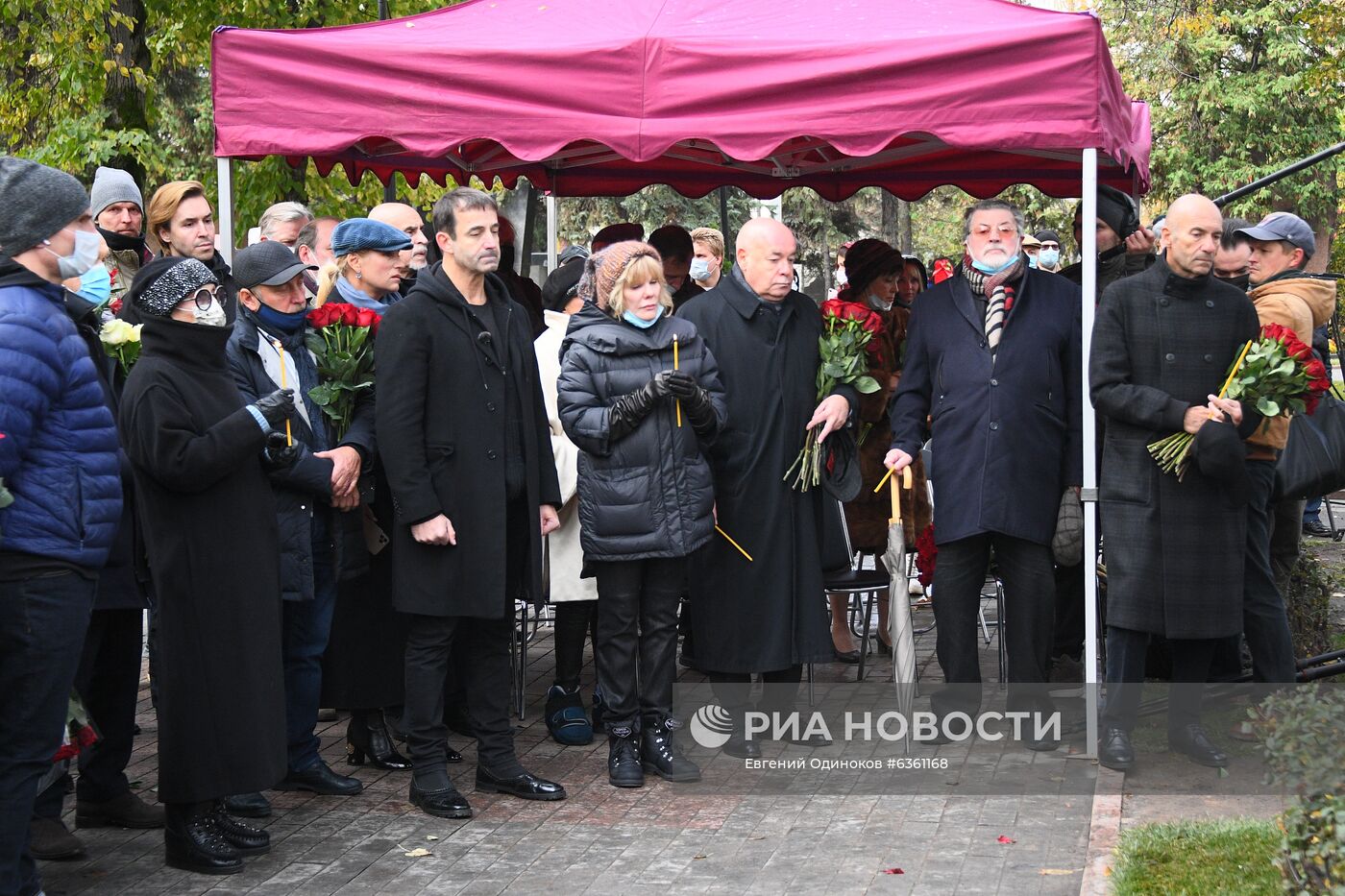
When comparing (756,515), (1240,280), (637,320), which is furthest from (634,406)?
(1240,280)

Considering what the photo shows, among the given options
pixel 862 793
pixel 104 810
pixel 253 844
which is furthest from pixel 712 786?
pixel 104 810

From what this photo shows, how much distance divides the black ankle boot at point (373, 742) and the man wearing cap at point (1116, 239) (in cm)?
364

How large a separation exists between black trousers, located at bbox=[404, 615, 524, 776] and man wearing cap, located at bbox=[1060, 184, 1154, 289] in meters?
3.22

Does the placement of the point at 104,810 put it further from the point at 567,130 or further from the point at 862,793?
the point at 567,130

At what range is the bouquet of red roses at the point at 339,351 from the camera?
5793 millimetres

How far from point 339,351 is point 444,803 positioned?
1683 millimetres

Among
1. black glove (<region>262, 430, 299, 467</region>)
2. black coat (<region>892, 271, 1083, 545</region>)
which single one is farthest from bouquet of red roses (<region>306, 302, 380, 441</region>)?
black coat (<region>892, 271, 1083, 545</region>)

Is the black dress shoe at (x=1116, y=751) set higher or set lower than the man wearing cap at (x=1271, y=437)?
lower

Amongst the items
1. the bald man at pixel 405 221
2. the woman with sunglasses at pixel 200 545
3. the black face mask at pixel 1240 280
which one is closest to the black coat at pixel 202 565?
the woman with sunglasses at pixel 200 545

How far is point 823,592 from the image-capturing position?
6.55 meters

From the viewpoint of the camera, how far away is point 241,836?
521 cm

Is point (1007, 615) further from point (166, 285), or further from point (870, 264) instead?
point (166, 285)

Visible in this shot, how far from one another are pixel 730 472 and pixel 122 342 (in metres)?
2.42

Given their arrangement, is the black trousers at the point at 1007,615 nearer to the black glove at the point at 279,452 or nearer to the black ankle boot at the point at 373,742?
the black ankle boot at the point at 373,742
